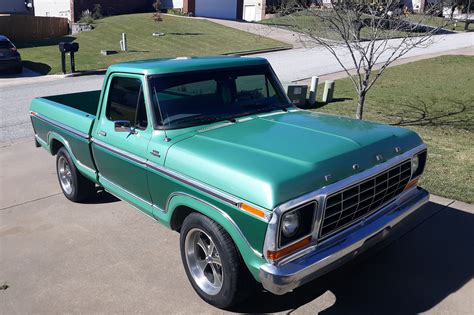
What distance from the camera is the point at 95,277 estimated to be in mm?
4250

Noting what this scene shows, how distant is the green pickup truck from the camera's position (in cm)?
323

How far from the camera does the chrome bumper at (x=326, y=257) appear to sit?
10.3 feet

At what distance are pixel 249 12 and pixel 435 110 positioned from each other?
134ft

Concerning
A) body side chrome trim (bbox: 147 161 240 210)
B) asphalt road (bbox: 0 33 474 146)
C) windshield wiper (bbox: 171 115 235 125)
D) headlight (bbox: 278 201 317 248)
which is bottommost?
asphalt road (bbox: 0 33 474 146)

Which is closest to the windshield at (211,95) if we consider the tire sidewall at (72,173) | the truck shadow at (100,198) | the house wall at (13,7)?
the tire sidewall at (72,173)

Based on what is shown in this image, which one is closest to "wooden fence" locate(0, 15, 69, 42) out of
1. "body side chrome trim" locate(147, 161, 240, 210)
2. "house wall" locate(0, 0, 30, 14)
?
"house wall" locate(0, 0, 30, 14)

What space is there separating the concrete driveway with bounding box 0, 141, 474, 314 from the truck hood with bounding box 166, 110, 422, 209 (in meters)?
0.99

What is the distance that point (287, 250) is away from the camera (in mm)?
3225

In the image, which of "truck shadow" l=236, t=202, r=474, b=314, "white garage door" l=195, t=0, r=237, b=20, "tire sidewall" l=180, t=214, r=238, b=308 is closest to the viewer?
"tire sidewall" l=180, t=214, r=238, b=308

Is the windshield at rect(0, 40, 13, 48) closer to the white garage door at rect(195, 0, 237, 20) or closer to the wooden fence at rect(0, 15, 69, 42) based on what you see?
the wooden fence at rect(0, 15, 69, 42)

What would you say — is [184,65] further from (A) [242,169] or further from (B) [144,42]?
(B) [144,42]

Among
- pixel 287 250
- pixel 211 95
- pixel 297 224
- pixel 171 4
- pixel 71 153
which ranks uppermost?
pixel 171 4

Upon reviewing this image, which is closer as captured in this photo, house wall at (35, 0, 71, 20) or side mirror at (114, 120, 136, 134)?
side mirror at (114, 120, 136, 134)

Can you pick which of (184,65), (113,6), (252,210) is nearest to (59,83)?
(184,65)
